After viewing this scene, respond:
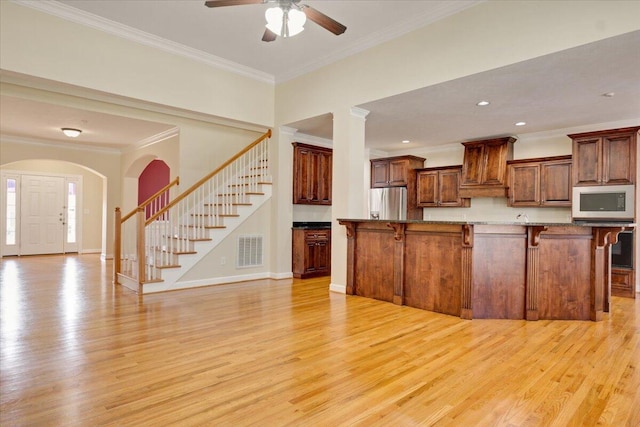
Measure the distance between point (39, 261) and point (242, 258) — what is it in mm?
5768

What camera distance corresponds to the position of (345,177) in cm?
559

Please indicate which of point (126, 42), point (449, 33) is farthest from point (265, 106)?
point (449, 33)

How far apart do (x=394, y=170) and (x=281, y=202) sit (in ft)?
11.2

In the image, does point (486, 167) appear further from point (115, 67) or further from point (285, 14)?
point (115, 67)

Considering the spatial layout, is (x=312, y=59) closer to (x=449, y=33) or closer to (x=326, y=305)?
(x=449, y=33)

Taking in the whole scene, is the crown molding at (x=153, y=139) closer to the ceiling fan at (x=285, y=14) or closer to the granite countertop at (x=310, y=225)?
the granite countertop at (x=310, y=225)

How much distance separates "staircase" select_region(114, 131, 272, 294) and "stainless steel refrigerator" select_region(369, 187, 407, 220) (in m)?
3.28

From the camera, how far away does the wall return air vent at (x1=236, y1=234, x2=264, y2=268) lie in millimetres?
6441

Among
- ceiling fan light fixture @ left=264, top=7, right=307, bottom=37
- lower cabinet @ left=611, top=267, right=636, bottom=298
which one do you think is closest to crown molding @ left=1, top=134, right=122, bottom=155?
ceiling fan light fixture @ left=264, top=7, right=307, bottom=37

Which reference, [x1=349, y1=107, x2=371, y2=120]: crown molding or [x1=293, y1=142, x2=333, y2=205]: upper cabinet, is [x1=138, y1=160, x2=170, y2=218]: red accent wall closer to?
[x1=293, y1=142, x2=333, y2=205]: upper cabinet

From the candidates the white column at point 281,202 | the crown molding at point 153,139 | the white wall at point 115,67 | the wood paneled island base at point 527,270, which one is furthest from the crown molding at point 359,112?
the crown molding at point 153,139

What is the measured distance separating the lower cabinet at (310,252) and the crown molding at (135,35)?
2.91m

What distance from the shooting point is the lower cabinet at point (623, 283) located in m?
5.61

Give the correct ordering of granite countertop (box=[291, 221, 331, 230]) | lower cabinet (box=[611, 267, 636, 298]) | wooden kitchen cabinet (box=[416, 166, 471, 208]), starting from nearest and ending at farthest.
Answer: lower cabinet (box=[611, 267, 636, 298]), granite countertop (box=[291, 221, 331, 230]), wooden kitchen cabinet (box=[416, 166, 471, 208])
